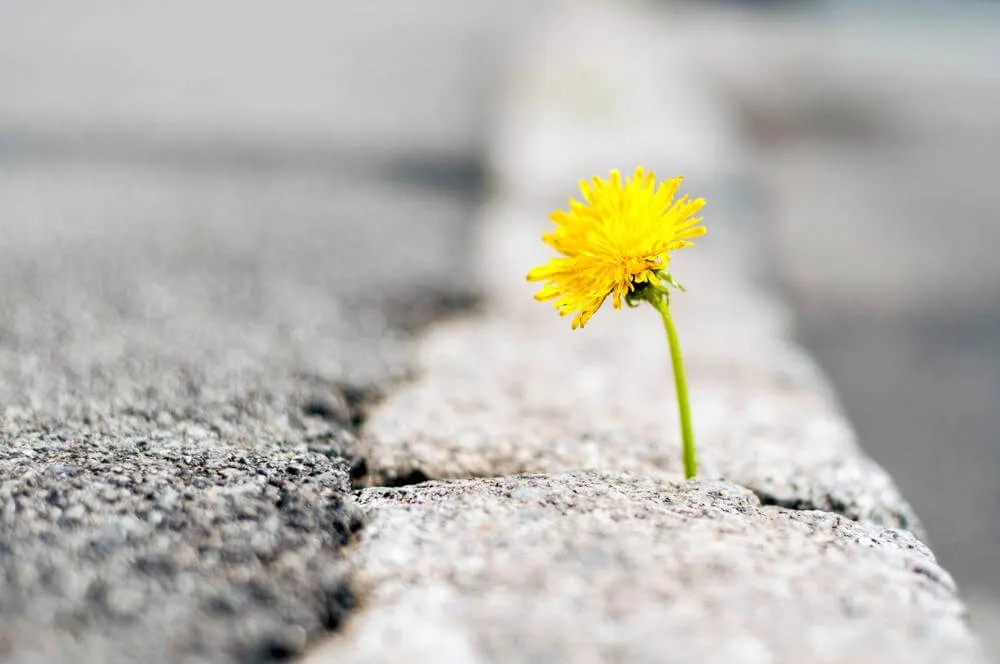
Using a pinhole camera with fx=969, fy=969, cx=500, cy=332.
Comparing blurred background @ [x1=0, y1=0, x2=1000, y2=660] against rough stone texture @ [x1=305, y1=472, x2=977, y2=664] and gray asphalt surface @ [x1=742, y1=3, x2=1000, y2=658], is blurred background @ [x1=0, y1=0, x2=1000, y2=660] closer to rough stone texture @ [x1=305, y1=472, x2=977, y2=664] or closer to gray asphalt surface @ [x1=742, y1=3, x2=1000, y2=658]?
gray asphalt surface @ [x1=742, y1=3, x2=1000, y2=658]

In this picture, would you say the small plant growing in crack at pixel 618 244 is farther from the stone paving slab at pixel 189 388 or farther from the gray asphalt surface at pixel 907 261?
the gray asphalt surface at pixel 907 261

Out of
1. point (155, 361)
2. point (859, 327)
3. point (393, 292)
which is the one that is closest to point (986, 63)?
point (859, 327)

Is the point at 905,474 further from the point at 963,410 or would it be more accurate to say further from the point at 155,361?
the point at 155,361

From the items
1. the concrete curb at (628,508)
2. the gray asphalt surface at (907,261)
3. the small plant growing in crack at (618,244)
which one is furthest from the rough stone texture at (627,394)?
the gray asphalt surface at (907,261)

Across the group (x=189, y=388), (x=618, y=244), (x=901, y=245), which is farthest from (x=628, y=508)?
(x=901, y=245)

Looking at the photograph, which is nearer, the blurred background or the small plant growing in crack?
the small plant growing in crack

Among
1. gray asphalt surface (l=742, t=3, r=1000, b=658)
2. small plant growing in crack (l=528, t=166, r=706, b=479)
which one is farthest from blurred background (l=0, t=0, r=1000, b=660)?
small plant growing in crack (l=528, t=166, r=706, b=479)
